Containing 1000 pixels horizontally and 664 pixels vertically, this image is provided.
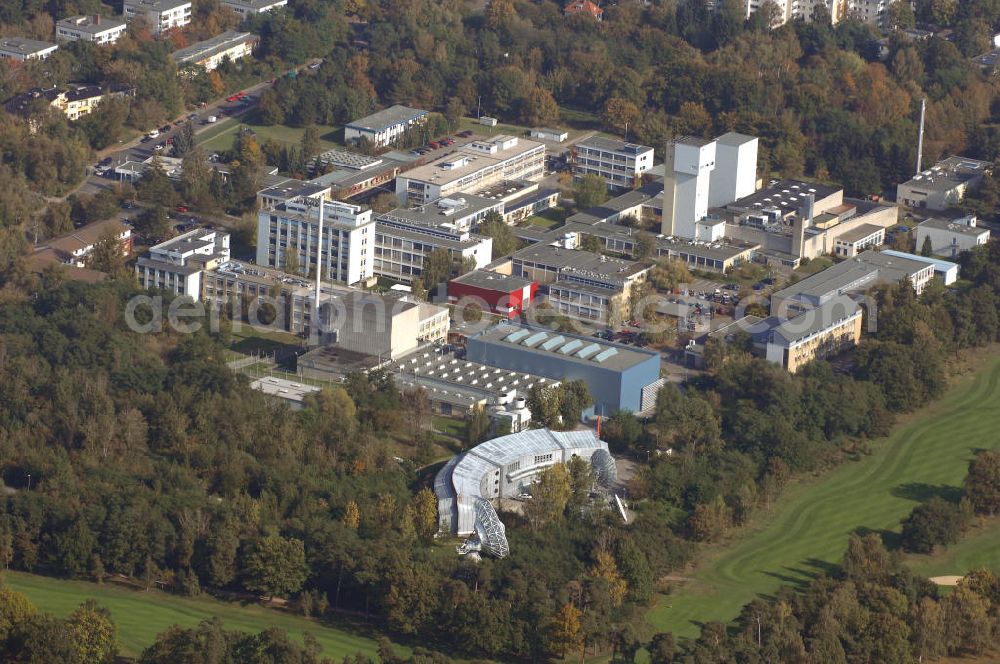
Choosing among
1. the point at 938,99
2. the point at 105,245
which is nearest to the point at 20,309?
the point at 105,245

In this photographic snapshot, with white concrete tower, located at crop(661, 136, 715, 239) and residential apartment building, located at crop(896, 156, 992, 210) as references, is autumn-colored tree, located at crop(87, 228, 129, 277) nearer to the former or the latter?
white concrete tower, located at crop(661, 136, 715, 239)

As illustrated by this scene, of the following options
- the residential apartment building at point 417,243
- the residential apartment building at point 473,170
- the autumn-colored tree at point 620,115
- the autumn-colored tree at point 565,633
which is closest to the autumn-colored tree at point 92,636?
the autumn-colored tree at point 565,633

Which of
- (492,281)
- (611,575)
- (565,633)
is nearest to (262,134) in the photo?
(492,281)

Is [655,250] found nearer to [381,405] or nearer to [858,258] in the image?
[858,258]

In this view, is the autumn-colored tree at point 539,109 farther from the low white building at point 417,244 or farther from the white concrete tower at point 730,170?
the low white building at point 417,244

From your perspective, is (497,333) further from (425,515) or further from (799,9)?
A: (799,9)

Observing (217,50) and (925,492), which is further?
(217,50)

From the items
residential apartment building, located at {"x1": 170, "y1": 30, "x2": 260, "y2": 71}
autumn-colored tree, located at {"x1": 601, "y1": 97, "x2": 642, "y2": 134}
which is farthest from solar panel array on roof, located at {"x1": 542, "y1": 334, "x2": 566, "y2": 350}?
residential apartment building, located at {"x1": 170, "y1": 30, "x2": 260, "y2": 71}
